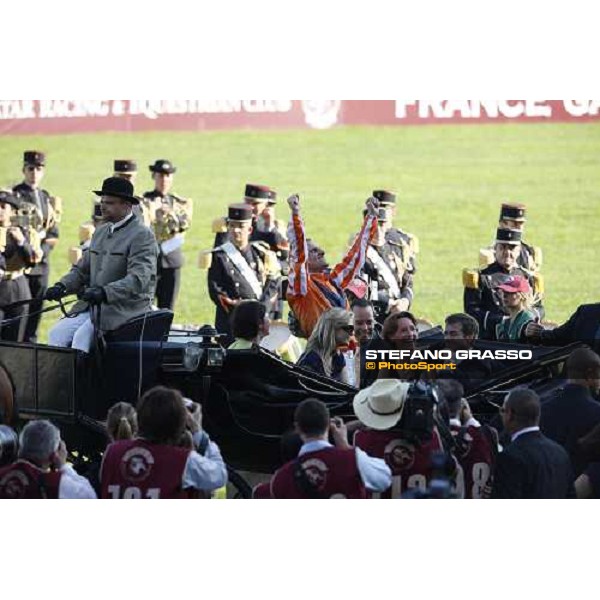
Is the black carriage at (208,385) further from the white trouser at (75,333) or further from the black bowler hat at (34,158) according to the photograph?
the black bowler hat at (34,158)

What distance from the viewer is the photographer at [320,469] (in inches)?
366

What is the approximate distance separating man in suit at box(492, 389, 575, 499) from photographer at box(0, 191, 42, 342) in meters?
6.99

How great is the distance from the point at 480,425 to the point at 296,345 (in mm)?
3136

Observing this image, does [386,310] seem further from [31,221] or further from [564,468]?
[564,468]

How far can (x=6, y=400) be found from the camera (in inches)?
415

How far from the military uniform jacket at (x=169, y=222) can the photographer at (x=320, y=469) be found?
8644 millimetres

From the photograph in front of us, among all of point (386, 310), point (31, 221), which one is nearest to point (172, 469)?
point (386, 310)

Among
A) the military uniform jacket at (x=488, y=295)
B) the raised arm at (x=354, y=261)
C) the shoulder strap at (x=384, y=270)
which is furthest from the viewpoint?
the shoulder strap at (x=384, y=270)

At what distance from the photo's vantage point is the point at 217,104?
27.6 m

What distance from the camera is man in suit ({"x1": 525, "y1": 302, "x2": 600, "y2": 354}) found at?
35.2ft

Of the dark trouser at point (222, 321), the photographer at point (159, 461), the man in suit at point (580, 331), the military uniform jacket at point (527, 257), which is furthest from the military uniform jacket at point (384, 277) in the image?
the photographer at point (159, 461)

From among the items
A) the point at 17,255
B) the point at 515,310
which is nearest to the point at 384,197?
the point at 17,255

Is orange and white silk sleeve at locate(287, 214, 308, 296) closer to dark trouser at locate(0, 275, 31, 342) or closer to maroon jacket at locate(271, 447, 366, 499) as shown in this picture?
maroon jacket at locate(271, 447, 366, 499)

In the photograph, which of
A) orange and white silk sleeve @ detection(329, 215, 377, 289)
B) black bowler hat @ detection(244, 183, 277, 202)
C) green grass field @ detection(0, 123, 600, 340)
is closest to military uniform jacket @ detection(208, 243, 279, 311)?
black bowler hat @ detection(244, 183, 277, 202)
